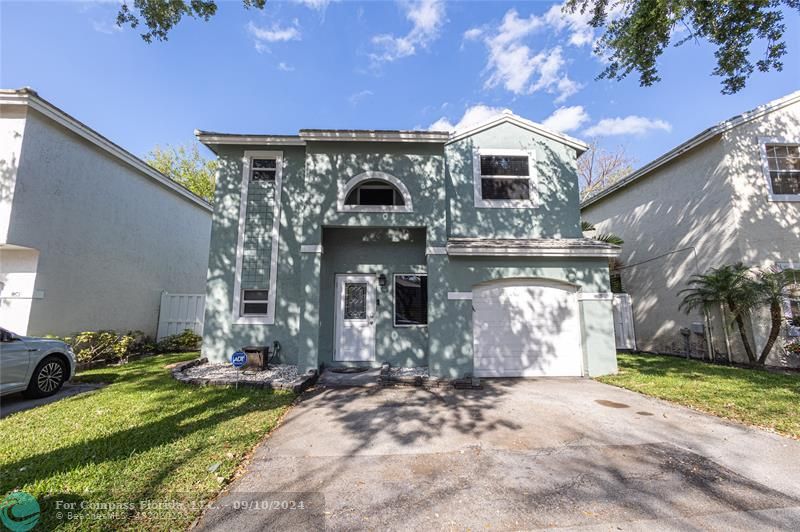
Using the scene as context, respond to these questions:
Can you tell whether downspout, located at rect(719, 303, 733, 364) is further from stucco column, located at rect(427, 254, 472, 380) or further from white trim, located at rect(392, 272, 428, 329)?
white trim, located at rect(392, 272, 428, 329)

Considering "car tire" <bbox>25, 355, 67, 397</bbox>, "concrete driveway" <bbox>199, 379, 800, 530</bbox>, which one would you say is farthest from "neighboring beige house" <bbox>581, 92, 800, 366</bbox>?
"car tire" <bbox>25, 355, 67, 397</bbox>

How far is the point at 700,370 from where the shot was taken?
799cm

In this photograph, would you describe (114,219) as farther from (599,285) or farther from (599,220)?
(599,220)

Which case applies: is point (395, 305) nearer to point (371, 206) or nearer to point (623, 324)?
point (371, 206)

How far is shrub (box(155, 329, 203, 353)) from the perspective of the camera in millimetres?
11094

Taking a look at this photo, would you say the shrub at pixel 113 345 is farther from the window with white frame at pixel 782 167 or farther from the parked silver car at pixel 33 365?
the window with white frame at pixel 782 167

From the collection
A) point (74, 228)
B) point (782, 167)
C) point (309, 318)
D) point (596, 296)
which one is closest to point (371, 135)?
point (309, 318)

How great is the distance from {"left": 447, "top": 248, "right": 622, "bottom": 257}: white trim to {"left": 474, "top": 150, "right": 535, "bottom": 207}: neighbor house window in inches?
73.9

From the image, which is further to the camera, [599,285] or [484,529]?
[599,285]

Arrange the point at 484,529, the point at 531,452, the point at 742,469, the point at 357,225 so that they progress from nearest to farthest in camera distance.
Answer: the point at 484,529 → the point at 742,469 → the point at 531,452 → the point at 357,225

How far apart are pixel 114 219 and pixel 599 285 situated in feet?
47.9

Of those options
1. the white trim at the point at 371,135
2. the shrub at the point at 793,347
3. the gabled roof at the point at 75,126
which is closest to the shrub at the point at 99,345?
the gabled roof at the point at 75,126

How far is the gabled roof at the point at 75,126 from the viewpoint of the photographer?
7.70m

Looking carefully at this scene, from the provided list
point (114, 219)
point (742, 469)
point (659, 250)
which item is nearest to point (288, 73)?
point (114, 219)
